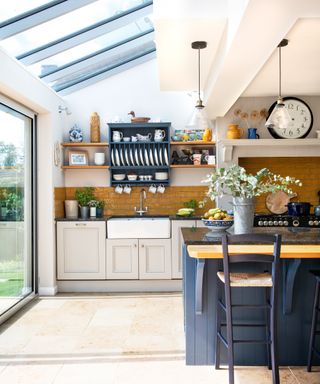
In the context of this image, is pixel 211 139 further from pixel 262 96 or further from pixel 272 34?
pixel 272 34

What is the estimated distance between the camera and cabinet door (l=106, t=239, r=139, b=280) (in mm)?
5906

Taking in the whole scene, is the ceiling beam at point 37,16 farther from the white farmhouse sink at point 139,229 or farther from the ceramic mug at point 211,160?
the ceramic mug at point 211,160

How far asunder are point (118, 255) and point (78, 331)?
174cm

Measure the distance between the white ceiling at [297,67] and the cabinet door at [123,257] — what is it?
2.61 metres

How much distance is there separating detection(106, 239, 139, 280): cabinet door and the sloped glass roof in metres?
2.36

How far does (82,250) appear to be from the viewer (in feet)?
19.4

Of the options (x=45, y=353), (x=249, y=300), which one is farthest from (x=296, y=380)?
(x=45, y=353)

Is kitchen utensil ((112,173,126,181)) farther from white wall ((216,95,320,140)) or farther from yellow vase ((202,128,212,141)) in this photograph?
white wall ((216,95,320,140))

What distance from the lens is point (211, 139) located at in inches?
248

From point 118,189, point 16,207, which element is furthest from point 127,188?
point 16,207

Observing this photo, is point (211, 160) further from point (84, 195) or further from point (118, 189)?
point (84, 195)

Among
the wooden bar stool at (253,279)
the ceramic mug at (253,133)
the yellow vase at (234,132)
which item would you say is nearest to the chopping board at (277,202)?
the ceramic mug at (253,133)

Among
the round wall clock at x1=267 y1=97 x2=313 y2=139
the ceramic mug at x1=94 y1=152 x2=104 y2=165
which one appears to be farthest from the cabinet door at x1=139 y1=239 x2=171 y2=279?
the round wall clock at x1=267 y1=97 x2=313 y2=139

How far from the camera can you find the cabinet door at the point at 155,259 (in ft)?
19.4
